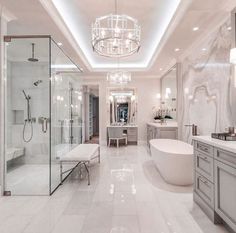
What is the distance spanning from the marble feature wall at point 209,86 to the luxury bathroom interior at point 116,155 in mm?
22

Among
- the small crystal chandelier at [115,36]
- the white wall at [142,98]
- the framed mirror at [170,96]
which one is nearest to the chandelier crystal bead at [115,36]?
the small crystal chandelier at [115,36]

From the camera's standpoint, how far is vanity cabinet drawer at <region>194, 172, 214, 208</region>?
2189 mm

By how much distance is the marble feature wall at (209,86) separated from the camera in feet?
9.84

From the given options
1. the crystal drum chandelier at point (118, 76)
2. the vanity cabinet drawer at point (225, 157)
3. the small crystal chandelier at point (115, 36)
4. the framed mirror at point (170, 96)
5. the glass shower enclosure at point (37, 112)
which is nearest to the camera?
the vanity cabinet drawer at point (225, 157)

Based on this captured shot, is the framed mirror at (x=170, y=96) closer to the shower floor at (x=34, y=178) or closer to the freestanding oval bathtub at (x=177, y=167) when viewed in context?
the freestanding oval bathtub at (x=177, y=167)

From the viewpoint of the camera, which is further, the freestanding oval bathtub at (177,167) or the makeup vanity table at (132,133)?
the makeup vanity table at (132,133)

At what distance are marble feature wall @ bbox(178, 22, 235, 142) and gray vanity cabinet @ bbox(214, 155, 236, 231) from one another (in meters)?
1.17

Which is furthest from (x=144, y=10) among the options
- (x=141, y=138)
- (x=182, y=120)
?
(x=141, y=138)

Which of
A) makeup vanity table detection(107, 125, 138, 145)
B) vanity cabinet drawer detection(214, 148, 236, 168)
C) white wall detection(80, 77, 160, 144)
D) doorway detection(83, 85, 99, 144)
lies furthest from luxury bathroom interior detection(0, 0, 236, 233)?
doorway detection(83, 85, 99, 144)

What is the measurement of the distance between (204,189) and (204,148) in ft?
1.64

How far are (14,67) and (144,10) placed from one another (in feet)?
10.0

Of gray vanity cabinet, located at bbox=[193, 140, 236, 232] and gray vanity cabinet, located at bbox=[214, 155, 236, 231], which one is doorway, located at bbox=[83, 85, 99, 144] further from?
gray vanity cabinet, located at bbox=[214, 155, 236, 231]

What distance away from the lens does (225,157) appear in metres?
1.90

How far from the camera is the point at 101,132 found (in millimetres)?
8000
